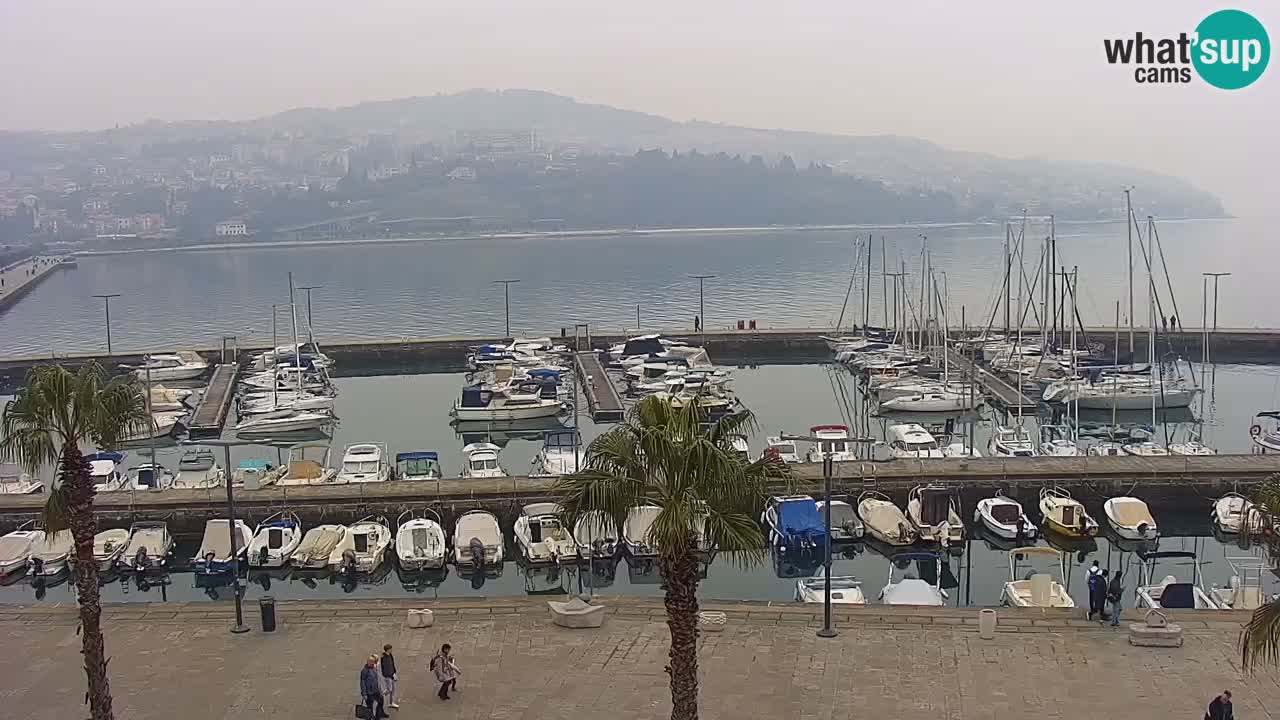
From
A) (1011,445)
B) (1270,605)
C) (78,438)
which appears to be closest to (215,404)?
(1011,445)

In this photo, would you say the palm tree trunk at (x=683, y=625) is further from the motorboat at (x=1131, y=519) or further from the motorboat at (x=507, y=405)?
the motorboat at (x=507, y=405)

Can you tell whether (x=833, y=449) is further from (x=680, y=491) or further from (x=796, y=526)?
(x=680, y=491)

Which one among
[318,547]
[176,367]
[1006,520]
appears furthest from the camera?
[176,367]

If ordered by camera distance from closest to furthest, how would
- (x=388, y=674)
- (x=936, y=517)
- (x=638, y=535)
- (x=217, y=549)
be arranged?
(x=388, y=674) → (x=217, y=549) → (x=638, y=535) → (x=936, y=517)

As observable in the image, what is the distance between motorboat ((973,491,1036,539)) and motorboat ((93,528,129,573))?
67.2 feet

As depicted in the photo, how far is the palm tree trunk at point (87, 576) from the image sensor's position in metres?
13.0

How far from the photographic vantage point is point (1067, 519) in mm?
26922

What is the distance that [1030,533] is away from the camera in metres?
27.4

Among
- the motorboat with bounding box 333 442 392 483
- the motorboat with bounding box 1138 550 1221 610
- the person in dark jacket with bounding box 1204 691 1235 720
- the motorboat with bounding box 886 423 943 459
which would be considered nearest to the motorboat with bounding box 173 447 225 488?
the motorboat with bounding box 333 442 392 483

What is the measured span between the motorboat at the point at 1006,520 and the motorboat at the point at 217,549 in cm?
1771

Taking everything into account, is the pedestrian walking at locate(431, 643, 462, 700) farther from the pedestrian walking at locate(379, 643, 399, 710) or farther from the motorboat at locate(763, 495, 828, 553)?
the motorboat at locate(763, 495, 828, 553)

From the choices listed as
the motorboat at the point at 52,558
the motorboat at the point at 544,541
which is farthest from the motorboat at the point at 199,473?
the motorboat at the point at 544,541

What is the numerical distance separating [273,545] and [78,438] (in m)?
13.5

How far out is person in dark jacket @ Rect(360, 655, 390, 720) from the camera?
13289mm
